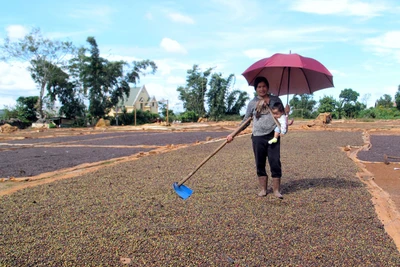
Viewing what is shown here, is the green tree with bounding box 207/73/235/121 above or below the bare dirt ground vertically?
above

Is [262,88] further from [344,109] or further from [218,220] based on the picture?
[344,109]

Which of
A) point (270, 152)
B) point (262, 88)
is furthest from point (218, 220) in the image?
point (262, 88)

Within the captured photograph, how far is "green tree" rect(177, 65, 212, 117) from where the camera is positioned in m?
52.1

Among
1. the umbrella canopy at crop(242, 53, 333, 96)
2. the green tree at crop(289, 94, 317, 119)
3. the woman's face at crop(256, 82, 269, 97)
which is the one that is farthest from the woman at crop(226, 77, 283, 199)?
the green tree at crop(289, 94, 317, 119)

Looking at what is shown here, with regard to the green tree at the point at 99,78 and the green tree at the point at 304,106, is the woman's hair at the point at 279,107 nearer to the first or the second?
the green tree at the point at 99,78

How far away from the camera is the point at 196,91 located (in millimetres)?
52688

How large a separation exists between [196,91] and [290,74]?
4766 centimetres

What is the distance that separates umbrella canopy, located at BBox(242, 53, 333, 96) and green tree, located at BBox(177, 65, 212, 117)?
46508 mm

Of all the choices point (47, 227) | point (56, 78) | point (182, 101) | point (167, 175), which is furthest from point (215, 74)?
point (47, 227)

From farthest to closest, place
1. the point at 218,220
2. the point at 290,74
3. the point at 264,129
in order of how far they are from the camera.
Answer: the point at 290,74 < the point at 264,129 < the point at 218,220

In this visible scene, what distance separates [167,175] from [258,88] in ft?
9.15

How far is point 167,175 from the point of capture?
6785mm

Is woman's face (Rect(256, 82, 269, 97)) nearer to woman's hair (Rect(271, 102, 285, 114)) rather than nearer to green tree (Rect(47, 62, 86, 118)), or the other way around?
woman's hair (Rect(271, 102, 285, 114))

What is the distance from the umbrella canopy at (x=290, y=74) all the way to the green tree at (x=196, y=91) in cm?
4651
